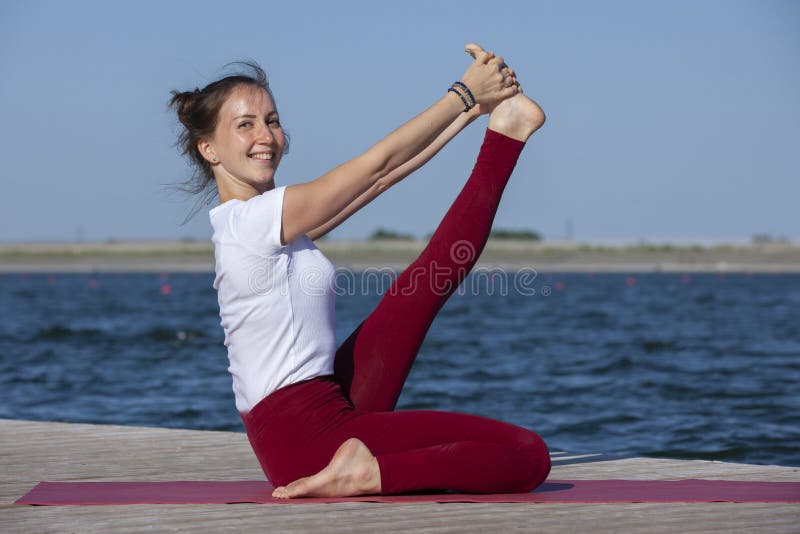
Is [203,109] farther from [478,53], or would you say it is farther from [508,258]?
[508,258]

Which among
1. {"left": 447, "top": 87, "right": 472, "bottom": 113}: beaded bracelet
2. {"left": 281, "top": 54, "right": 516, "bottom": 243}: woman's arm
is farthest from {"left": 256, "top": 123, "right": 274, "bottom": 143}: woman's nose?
{"left": 447, "top": 87, "right": 472, "bottom": 113}: beaded bracelet

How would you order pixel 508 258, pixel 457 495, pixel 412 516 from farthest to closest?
pixel 508 258 < pixel 457 495 < pixel 412 516

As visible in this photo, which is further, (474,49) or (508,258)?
(508,258)

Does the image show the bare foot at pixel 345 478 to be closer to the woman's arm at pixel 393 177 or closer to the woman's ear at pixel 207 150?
the woman's arm at pixel 393 177

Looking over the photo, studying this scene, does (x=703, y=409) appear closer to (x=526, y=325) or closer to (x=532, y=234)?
(x=526, y=325)

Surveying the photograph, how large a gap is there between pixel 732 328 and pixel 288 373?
21.9 meters

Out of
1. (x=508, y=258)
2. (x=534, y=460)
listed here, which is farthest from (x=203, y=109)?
(x=508, y=258)

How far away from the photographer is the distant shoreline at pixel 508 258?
71.4 metres

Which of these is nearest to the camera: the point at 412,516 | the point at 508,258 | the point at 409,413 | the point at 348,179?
the point at 348,179

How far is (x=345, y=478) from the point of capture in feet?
Answer: 12.4

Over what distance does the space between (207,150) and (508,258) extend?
7114 cm

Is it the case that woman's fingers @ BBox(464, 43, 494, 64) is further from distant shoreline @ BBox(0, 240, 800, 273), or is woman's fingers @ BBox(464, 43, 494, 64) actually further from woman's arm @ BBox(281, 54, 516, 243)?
distant shoreline @ BBox(0, 240, 800, 273)

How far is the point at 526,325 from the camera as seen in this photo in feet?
87.6

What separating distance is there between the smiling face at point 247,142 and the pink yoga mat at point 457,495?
1095 millimetres
